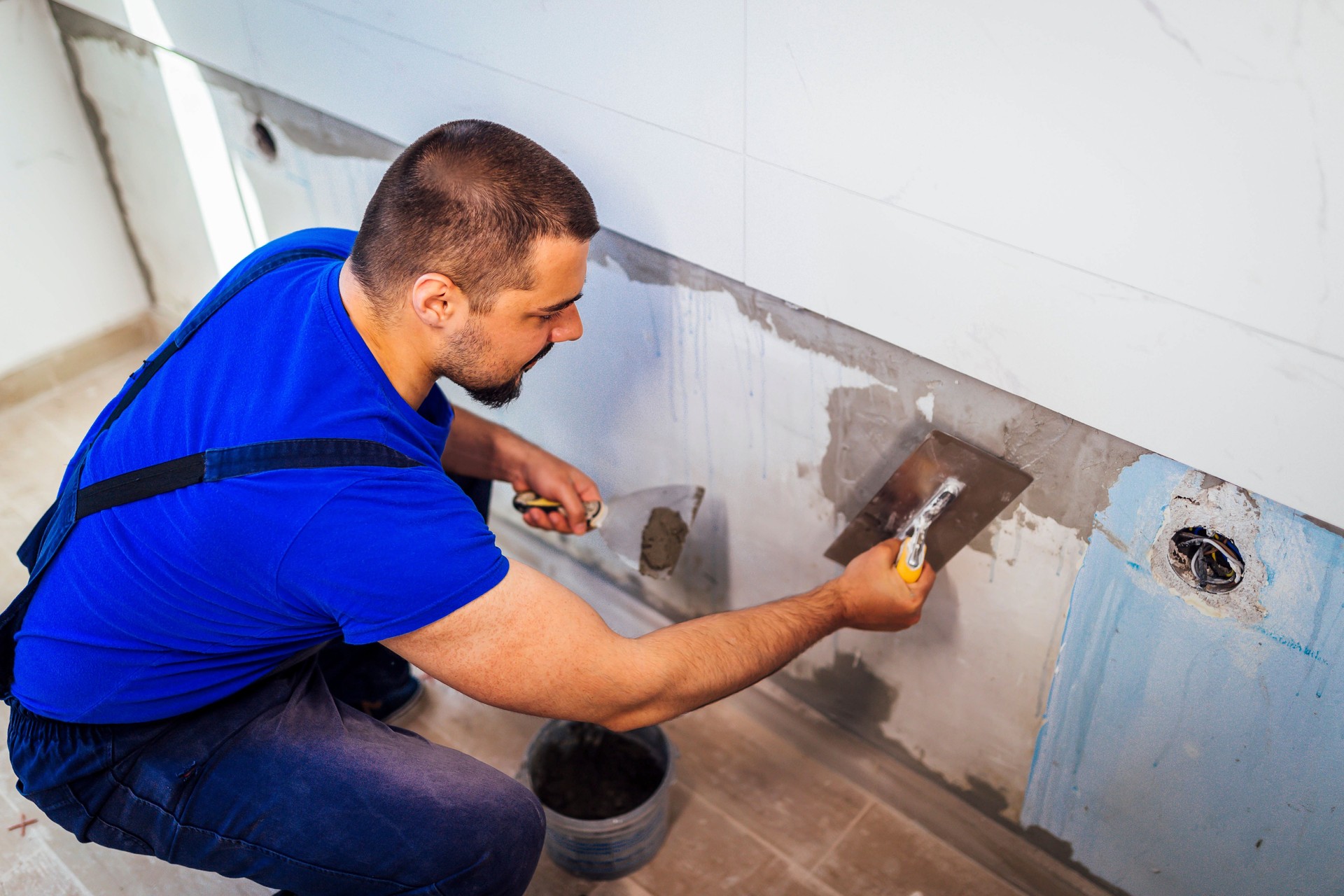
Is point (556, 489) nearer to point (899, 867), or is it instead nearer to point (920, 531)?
point (920, 531)

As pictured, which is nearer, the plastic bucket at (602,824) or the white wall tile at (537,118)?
the white wall tile at (537,118)

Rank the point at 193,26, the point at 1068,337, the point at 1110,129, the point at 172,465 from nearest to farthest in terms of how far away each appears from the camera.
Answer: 1. the point at 1110,129
2. the point at 1068,337
3. the point at 172,465
4. the point at 193,26

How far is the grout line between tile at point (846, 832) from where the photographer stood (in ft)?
6.76

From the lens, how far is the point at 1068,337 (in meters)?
1.34

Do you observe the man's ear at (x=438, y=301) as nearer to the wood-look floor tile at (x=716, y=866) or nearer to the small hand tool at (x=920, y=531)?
the small hand tool at (x=920, y=531)

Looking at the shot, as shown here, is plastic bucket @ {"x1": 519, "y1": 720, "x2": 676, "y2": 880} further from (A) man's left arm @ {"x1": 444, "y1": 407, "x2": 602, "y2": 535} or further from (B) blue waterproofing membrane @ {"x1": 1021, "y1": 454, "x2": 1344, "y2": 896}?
(B) blue waterproofing membrane @ {"x1": 1021, "y1": 454, "x2": 1344, "y2": 896}

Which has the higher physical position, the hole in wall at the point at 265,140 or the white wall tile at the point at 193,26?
the white wall tile at the point at 193,26

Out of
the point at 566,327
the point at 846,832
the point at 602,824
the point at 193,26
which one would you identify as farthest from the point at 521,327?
the point at 193,26

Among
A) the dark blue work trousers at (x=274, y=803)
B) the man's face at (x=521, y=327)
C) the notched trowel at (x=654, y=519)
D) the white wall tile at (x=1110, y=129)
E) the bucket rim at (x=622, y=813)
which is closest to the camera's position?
the white wall tile at (x=1110, y=129)

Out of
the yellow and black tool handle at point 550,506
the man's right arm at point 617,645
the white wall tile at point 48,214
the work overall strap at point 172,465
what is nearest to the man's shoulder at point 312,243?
the work overall strap at point 172,465

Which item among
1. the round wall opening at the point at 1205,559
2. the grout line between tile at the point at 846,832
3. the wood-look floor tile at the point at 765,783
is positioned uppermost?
the round wall opening at the point at 1205,559

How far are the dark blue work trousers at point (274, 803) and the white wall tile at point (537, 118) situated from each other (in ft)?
3.10

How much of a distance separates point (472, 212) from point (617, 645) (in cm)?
62

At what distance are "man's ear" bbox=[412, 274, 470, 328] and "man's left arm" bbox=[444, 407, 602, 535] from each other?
22.2 inches
